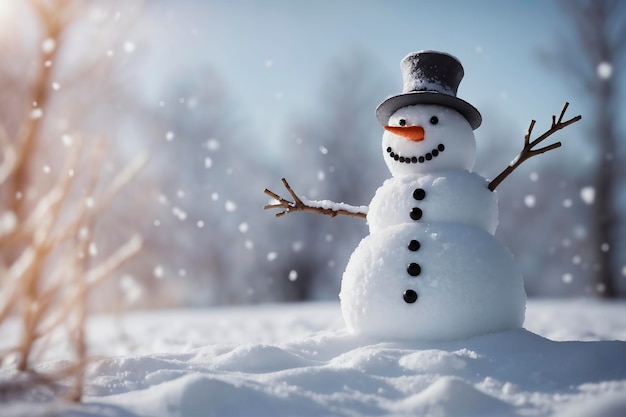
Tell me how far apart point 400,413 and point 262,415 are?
466 mm

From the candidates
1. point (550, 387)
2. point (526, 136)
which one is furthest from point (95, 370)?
point (526, 136)

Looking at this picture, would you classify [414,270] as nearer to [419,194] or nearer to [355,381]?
[419,194]

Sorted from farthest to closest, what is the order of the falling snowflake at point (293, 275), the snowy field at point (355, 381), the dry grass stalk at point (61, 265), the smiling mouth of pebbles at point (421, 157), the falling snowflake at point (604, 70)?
the falling snowflake at point (293, 275) < the falling snowflake at point (604, 70) < the smiling mouth of pebbles at point (421, 157) < the snowy field at point (355, 381) < the dry grass stalk at point (61, 265)

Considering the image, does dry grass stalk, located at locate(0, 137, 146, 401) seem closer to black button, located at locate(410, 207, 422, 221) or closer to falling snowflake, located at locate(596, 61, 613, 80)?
black button, located at locate(410, 207, 422, 221)

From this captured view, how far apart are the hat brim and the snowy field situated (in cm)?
124

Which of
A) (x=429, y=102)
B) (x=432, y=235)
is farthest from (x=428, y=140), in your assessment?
(x=432, y=235)

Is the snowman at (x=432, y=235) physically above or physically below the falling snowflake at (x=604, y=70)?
below

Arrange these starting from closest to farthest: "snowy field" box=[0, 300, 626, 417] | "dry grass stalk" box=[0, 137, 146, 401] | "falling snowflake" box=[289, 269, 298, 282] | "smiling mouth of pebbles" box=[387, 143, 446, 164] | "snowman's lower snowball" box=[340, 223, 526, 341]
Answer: "dry grass stalk" box=[0, 137, 146, 401] < "snowy field" box=[0, 300, 626, 417] < "snowman's lower snowball" box=[340, 223, 526, 341] < "smiling mouth of pebbles" box=[387, 143, 446, 164] < "falling snowflake" box=[289, 269, 298, 282]

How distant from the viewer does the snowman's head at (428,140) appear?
2875 mm

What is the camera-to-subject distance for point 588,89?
852 centimetres

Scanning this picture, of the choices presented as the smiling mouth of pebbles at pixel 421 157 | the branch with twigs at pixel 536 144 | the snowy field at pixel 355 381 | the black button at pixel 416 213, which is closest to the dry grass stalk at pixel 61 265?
the snowy field at pixel 355 381

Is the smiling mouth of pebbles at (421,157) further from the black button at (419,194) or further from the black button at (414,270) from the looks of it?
the black button at (414,270)

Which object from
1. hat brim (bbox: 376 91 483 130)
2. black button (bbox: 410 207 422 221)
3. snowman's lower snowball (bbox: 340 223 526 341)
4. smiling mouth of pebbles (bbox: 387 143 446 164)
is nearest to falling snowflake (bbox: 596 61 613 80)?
hat brim (bbox: 376 91 483 130)

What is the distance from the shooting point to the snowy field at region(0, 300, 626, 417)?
5.69 feet
